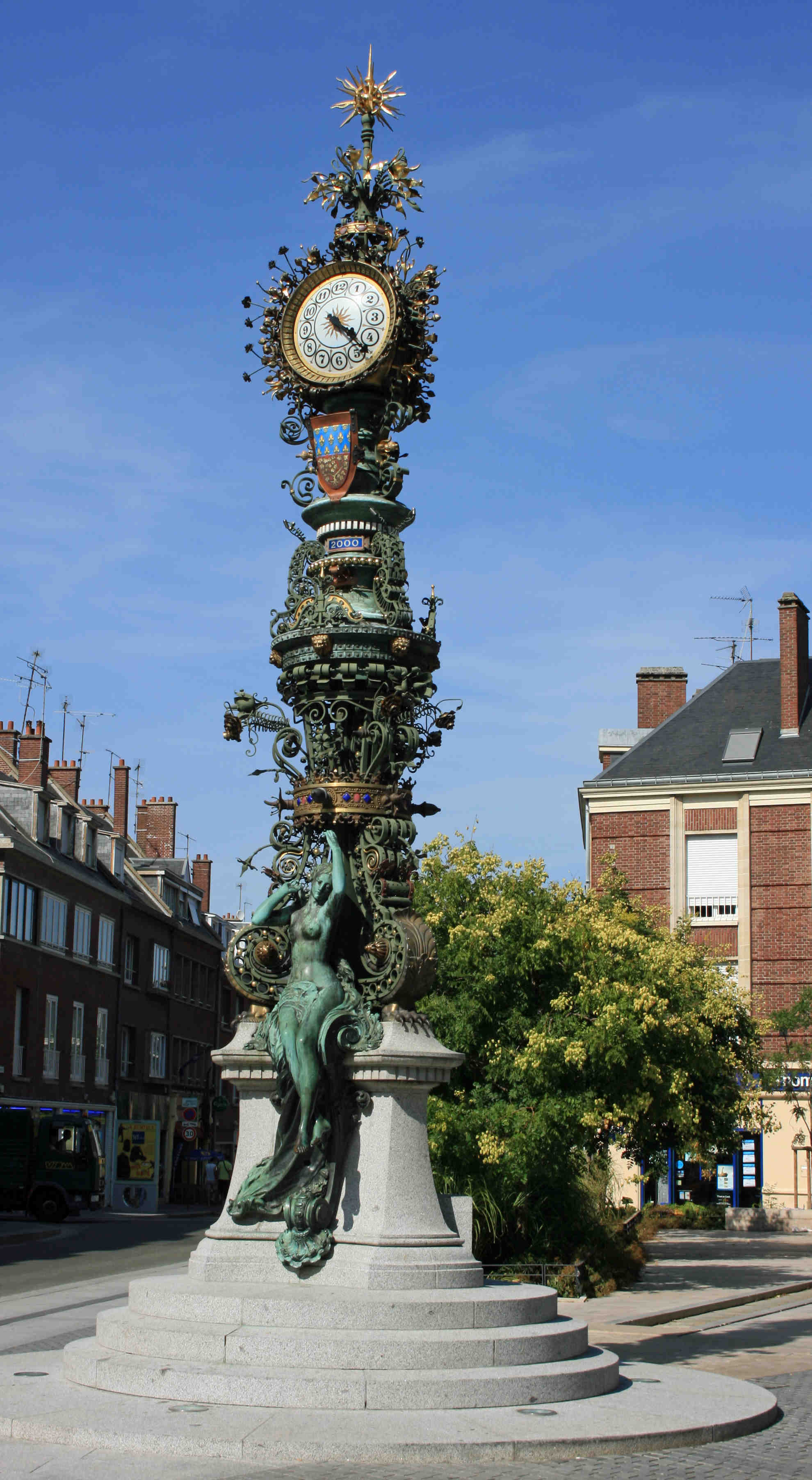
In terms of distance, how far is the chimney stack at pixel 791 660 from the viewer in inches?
1688

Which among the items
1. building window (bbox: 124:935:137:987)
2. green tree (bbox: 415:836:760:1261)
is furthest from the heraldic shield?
building window (bbox: 124:935:137:987)

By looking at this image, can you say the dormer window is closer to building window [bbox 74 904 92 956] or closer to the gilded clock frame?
building window [bbox 74 904 92 956]

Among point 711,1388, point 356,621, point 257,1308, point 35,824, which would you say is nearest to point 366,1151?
point 257,1308

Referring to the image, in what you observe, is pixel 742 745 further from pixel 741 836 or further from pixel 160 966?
pixel 160 966

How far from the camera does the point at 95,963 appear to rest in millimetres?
50156

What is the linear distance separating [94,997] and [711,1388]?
40.8 meters

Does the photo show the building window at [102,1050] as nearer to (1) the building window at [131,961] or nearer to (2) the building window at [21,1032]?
(1) the building window at [131,961]

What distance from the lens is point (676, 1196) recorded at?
40.3 meters

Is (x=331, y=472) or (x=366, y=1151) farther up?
(x=331, y=472)

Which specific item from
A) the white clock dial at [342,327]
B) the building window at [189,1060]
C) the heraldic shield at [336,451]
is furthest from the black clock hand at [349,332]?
the building window at [189,1060]

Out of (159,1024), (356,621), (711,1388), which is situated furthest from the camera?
(159,1024)

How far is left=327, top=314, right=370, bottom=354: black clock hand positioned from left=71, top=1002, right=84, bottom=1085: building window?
36868 millimetres

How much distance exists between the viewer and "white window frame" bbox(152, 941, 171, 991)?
57500mm

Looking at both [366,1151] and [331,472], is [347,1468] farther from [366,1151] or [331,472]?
[331,472]
